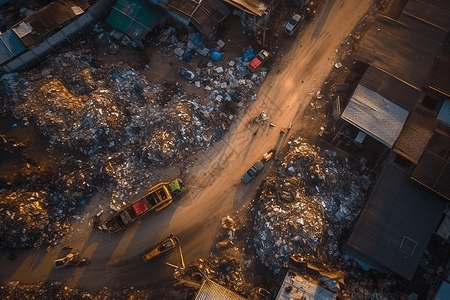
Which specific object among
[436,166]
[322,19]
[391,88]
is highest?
[322,19]

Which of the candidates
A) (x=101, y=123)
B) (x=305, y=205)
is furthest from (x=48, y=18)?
(x=305, y=205)

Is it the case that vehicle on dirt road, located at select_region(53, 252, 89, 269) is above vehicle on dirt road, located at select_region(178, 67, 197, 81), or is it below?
below

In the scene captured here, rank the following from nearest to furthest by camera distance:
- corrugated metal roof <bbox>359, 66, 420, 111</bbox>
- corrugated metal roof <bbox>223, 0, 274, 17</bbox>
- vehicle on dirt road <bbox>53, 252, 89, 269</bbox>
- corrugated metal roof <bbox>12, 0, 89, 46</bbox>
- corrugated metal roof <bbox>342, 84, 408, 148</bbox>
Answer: vehicle on dirt road <bbox>53, 252, 89, 269</bbox> < corrugated metal roof <bbox>342, 84, 408, 148</bbox> < corrugated metal roof <bbox>359, 66, 420, 111</bbox> < corrugated metal roof <bbox>12, 0, 89, 46</bbox> < corrugated metal roof <bbox>223, 0, 274, 17</bbox>

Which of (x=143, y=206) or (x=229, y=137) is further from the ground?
(x=229, y=137)

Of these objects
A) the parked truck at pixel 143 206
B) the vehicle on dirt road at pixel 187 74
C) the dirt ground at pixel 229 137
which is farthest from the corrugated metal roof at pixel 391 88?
the parked truck at pixel 143 206

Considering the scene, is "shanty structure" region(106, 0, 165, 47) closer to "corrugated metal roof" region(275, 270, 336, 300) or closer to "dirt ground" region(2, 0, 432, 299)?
"dirt ground" region(2, 0, 432, 299)

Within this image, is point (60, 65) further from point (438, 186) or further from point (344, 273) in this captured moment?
point (438, 186)

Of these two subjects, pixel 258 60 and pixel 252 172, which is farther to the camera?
pixel 258 60

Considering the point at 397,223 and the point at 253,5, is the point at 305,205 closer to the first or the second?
the point at 397,223

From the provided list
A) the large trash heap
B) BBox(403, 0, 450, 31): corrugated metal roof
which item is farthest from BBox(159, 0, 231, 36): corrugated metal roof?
BBox(403, 0, 450, 31): corrugated metal roof
